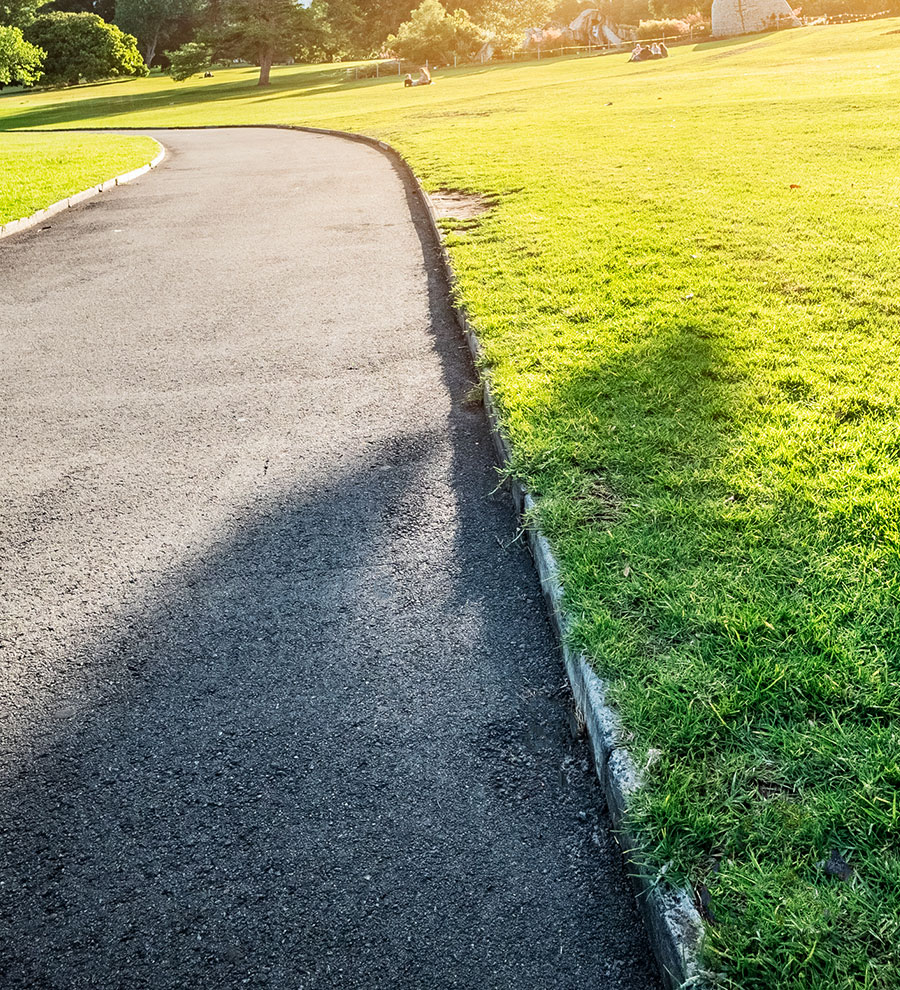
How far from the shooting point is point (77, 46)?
55.7 meters

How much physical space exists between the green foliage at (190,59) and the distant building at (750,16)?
120ft

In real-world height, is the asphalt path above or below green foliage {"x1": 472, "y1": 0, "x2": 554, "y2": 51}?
below

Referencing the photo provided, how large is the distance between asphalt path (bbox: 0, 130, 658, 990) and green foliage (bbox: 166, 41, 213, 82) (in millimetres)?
53105

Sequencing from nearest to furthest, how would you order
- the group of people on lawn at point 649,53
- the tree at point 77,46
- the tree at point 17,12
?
the group of people on lawn at point 649,53
the tree at point 17,12
the tree at point 77,46

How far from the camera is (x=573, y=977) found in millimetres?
1874

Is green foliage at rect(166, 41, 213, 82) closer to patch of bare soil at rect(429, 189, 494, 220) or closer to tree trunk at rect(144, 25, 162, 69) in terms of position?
tree trunk at rect(144, 25, 162, 69)

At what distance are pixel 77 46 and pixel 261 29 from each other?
652 inches

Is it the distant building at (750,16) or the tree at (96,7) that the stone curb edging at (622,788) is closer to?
the distant building at (750,16)

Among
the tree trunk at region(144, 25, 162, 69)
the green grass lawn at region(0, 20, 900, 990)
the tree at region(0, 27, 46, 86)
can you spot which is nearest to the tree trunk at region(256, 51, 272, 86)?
the tree at region(0, 27, 46, 86)

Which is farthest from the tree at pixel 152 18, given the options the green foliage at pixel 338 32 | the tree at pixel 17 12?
the tree at pixel 17 12

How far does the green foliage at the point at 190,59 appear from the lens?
4959 cm

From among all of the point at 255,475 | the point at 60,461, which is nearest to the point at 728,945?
the point at 255,475

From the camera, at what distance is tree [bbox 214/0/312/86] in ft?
161

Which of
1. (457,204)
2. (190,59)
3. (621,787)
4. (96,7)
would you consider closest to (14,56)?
(190,59)
